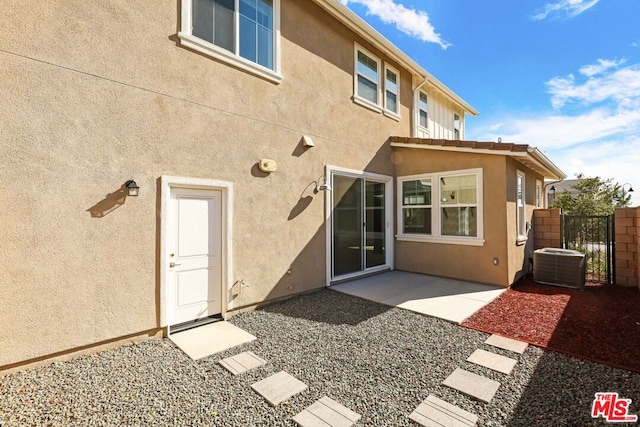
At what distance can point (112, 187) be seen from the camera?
4.25 metres

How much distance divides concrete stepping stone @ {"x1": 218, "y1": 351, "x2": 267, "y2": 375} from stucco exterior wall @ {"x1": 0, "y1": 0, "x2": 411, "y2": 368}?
160cm

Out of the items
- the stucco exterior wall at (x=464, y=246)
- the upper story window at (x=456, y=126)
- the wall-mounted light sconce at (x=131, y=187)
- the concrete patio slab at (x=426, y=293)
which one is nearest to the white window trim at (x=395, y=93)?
the stucco exterior wall at (x=464, y=246)

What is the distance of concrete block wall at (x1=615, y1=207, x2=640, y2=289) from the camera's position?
25.4ft

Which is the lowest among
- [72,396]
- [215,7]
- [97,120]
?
[72,396]

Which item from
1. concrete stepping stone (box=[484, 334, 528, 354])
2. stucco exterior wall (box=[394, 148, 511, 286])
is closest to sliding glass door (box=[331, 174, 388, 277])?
stucco exterior wall (box=[394, 148, 511, 286])

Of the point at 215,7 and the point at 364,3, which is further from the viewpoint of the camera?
the point at 364,3

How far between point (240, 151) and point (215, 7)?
9.12ft

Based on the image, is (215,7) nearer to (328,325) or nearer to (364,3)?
(364,3)

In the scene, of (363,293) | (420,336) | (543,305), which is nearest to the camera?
(420,336)

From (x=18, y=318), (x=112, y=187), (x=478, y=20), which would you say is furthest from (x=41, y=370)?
(x=478, y=20)

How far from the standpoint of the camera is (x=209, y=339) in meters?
4.71

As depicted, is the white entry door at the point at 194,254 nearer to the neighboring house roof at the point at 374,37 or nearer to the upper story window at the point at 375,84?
the upper story window at the point at 375,84

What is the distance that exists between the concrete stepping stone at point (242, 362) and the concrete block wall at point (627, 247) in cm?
1001

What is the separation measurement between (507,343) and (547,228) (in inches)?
296
